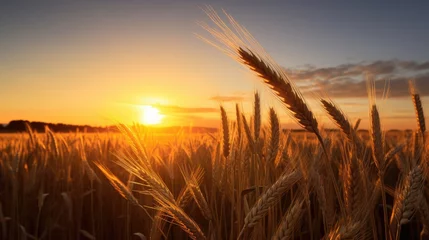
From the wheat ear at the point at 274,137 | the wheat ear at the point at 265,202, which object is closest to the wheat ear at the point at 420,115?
the wheat ear at the point at 274,137

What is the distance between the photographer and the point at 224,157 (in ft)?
8.33

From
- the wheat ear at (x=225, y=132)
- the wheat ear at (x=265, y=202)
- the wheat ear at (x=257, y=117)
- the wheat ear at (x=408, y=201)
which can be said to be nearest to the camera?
the wheat ear at (x=265, y=202)

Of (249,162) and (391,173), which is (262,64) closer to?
(249,162)

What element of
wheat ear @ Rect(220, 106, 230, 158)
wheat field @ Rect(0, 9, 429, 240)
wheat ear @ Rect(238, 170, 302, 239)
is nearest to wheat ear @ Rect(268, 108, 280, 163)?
wheat field @ Rect(0, 9, 429, 240)

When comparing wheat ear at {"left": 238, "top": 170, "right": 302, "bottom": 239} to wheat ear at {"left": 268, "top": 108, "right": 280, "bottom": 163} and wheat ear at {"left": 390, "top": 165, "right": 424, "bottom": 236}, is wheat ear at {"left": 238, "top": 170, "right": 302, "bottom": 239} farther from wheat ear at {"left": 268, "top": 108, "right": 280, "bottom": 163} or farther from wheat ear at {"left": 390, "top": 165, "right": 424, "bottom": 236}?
wheat ear at {"left": 268, "top": 108, "right": 280, "bottom": 163}

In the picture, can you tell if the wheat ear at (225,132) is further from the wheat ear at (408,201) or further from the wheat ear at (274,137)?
the wheat ear at (408,201)

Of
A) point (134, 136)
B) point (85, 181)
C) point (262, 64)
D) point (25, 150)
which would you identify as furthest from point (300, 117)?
point (25, 150)

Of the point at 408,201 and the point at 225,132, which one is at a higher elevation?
the point at 225,132

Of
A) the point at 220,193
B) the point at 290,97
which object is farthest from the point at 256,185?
the point at 220,193

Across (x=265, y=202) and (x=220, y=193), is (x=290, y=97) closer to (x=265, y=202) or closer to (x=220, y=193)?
(x=265, y=202)

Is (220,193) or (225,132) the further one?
(220,193)

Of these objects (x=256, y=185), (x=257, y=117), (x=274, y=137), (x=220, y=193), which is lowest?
(x=220, y=193)

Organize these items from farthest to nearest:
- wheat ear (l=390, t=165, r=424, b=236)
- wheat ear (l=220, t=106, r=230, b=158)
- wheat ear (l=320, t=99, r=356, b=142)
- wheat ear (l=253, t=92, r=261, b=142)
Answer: wheat ear (l=253, t=92, r=261, b=142)
wheat ear (l=220, t=106, r=230, b=158)
wheat ear (l=320, t=99, r=356, b=142)
wheat ear (l=390, t=165, r=424, b=236)

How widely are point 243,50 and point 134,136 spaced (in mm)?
817
